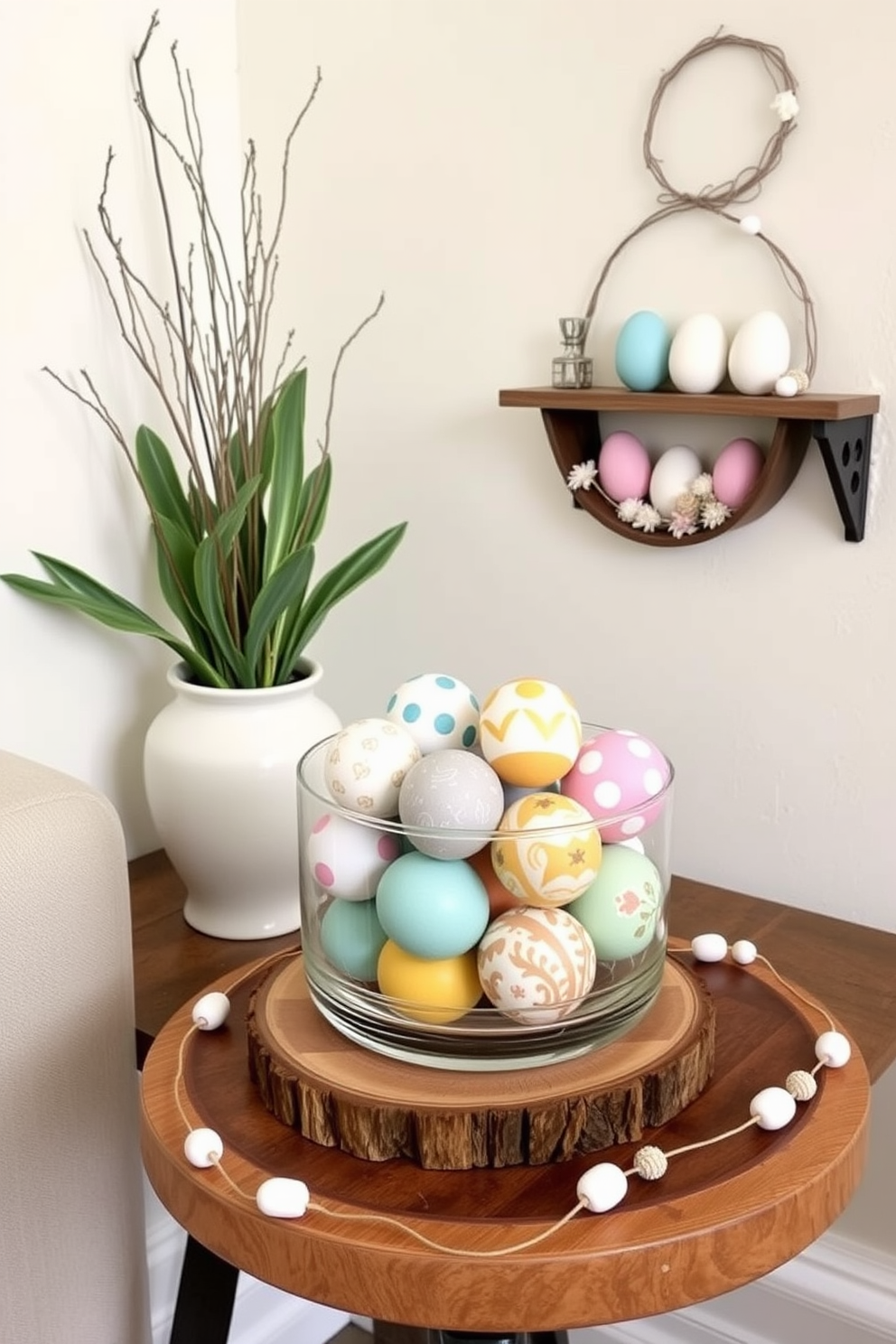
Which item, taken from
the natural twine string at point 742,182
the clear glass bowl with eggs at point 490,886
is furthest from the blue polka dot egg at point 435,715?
the natural twine string at point 742,182

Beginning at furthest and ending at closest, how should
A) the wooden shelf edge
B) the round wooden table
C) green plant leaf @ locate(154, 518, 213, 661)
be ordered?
green plant leaf @ locate(154, 518, 213, 661) < the wooden shelf edge < the round wooden table

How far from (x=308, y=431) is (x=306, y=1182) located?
944mm

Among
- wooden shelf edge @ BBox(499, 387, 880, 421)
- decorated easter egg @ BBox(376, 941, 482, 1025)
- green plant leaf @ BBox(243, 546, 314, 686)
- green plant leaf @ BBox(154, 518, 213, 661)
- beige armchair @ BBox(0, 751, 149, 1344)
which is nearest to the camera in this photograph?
decorated easter egg @ BBox(376, 941, 482, 1025)

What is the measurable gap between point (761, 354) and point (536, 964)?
57cm

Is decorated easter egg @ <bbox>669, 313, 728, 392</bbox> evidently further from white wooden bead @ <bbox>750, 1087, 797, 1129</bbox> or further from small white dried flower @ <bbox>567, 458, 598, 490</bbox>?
white wooden bead @ <bbox>750, 1087, 797, 1129</bbox>

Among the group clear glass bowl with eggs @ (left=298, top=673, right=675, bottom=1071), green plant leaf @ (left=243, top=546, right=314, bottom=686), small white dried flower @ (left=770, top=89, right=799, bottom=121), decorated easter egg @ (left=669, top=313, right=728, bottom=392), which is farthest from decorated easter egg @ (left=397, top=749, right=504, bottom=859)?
small white dried flower @ (left=770, top=89, right=799, bottom=121)

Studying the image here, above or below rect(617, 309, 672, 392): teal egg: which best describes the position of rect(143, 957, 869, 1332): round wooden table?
below

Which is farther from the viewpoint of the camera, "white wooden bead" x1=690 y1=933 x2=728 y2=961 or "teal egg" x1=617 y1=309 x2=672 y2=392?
"teal egg" x1=617 y1=309 x2=672 y2=392

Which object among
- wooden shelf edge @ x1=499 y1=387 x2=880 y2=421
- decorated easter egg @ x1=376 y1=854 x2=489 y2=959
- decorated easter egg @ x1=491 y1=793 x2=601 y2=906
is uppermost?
wooden shelf edge @ x1=499 y1=387 x2=880 y2=421

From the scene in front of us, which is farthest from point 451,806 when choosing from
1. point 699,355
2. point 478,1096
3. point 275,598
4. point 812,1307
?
point 812,1307

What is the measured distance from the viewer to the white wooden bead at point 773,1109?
724 millimetres

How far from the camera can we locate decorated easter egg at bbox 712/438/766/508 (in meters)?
1.07

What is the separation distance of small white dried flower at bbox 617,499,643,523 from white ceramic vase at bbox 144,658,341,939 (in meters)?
0.33

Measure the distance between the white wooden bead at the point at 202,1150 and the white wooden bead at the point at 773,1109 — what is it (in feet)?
1.04
